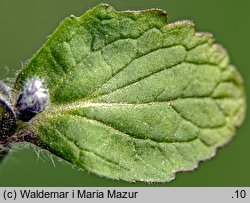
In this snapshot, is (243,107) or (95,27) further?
(243,107)

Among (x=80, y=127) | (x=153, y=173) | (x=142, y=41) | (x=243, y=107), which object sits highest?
(x=142, y=41)

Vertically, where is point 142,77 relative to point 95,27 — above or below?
below

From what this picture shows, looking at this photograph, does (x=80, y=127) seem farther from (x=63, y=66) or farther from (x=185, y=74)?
(x=185, y=74)

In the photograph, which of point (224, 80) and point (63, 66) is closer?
point (63, 66)

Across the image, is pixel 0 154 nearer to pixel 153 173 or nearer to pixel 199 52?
pixel 153 173

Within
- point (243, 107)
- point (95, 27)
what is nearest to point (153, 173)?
point (243, 107)

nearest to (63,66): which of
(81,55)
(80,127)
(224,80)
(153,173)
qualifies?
(81,55)
